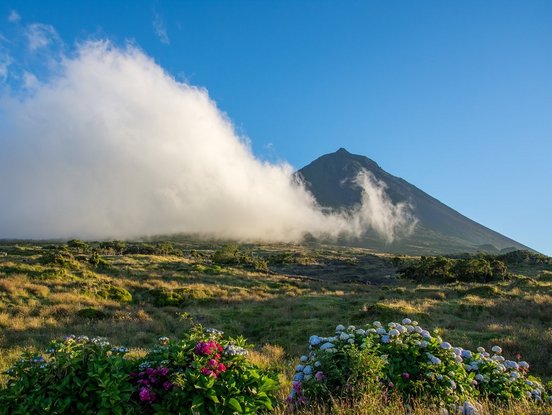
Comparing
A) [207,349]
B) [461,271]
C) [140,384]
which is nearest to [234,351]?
[207,349]

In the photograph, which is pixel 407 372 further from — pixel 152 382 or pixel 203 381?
pixel 152 382

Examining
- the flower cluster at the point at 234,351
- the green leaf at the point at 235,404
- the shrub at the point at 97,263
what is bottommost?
the shrub at the point at 97,263

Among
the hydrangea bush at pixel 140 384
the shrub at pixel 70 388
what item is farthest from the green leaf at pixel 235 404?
the shrub at pixel 70 388

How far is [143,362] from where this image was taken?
545 centimetres

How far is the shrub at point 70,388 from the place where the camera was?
4.65 meters

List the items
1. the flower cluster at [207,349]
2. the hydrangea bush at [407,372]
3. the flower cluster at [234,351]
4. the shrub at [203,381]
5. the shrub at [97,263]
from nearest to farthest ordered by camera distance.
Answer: the shrub at [203,381], the flower cluster at [207,349], the flower cluster at [234,351], the hydrangea bush at [407,372], the shrub at [97,263]

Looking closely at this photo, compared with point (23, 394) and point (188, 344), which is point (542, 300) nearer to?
point (188, 344)

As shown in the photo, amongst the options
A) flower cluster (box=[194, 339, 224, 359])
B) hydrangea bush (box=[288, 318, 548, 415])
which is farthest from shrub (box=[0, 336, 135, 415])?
hydrangea bush (box=[288, 318, 548, 415])

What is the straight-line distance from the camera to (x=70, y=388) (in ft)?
15.7

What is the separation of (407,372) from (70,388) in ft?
15.2

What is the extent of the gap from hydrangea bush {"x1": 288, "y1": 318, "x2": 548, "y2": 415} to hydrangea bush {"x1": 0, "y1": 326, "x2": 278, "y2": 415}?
93cm

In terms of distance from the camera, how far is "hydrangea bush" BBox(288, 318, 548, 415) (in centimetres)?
574

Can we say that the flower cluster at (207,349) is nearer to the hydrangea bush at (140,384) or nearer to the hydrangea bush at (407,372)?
the hydrangea bush at (140,384)

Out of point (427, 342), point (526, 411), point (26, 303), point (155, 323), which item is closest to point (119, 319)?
point (155, 323)
